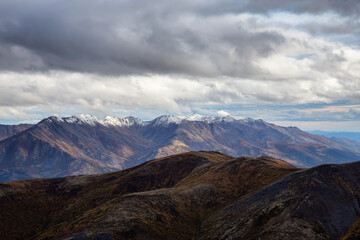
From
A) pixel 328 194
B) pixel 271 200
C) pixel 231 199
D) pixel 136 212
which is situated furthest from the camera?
pixel 231 199

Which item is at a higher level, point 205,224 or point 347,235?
point 347,235

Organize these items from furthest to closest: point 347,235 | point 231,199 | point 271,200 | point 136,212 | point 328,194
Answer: point 231,199 → point 136,212 → point 271,200 → point 328,194 → point 347,235

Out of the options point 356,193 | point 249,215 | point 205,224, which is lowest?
point 205,224

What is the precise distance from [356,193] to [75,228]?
129 metres

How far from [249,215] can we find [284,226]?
90.1ft

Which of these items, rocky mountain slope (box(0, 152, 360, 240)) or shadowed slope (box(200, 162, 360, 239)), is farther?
rocky mountain slope (box(0, 152, 360, 240))

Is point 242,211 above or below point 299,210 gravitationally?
below

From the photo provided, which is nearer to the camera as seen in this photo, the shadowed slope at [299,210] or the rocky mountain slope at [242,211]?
the shadowed slope at [299,210]

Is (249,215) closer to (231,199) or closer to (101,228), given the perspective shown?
(231,199)

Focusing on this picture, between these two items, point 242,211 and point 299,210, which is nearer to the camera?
point 299,210

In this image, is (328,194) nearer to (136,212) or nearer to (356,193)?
(356,193)

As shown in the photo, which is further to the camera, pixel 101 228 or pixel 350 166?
pixel 350 166

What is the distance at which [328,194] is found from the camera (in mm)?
120688

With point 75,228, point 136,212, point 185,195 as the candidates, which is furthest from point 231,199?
point 75,228
